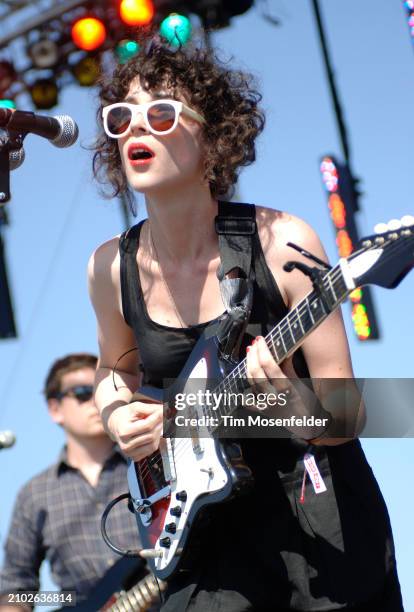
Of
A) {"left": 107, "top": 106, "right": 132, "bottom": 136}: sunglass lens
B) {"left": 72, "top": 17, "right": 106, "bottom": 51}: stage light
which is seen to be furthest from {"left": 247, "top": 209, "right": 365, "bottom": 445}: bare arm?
{"left": 72, "top": 17, "right": 106, "bottom": 51}: stage light

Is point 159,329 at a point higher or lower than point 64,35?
lower

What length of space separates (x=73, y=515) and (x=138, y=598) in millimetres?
661

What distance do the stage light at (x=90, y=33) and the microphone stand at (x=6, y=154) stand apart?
5.03m

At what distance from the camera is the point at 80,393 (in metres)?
5.69

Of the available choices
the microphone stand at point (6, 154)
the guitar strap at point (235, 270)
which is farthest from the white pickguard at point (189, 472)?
the microphone stand at point (6, 154)

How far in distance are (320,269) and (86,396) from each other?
300 centimetres

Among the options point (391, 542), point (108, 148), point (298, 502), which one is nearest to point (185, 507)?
point (298, 502)

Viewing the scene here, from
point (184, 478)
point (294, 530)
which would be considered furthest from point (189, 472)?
point (294, 530)

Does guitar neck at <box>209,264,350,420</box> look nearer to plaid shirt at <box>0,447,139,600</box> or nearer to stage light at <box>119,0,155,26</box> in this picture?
plaid shirt at <box>0,447,139,600</box>

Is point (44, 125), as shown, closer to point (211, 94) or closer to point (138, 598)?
point (211, 94)

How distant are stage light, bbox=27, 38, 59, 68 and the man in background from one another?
3.46m

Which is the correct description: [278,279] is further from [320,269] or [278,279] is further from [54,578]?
[54,578]

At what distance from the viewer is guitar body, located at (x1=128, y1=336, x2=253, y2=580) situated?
9.64 feet

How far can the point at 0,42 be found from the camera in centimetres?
849
